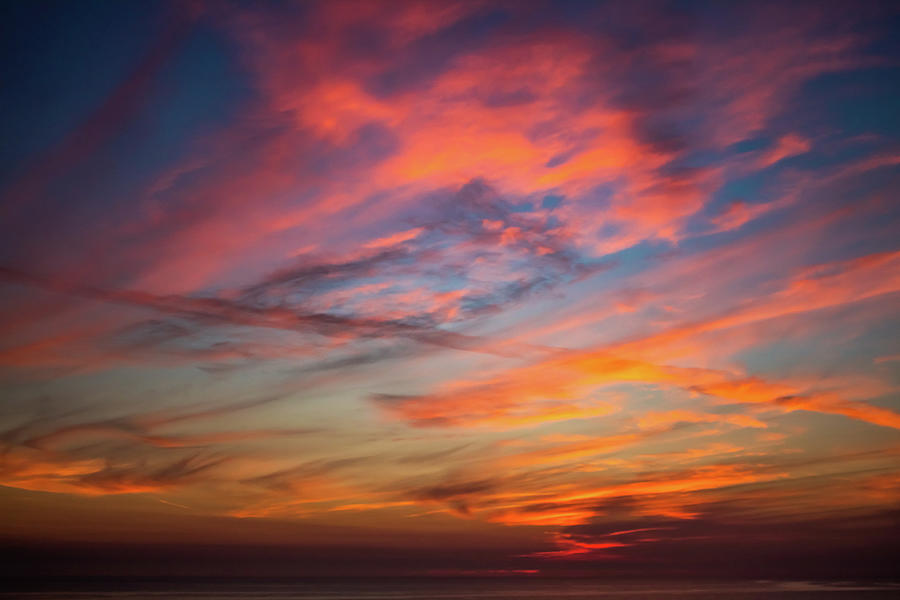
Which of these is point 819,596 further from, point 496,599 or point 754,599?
point 496,599

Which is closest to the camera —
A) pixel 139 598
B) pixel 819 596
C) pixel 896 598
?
pixel 139 598

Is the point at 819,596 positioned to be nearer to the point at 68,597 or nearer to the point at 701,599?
the point at 701,599

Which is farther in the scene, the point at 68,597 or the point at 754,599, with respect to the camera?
the point at 754,599

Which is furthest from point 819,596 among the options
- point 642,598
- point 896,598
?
point 642,598

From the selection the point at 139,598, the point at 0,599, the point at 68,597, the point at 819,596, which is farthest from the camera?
the point at 819,596

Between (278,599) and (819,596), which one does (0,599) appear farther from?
(819,596)

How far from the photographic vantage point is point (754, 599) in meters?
75.6

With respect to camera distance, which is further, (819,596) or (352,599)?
(819,596)

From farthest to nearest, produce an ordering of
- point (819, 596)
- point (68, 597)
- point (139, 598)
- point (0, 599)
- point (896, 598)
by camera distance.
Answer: point (819, 596), point (896, 598), point (139, 598), point (68, 597), point (0, 599)

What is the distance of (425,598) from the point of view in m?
78.6

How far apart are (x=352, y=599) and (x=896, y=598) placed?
201ft

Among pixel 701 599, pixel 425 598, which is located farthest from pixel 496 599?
pixel 701 599

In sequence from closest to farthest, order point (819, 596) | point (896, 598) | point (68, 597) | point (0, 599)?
point (0, 599)
point (68, 597)
point (896, 598)
point (819, 596)

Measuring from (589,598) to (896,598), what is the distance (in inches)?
1391
